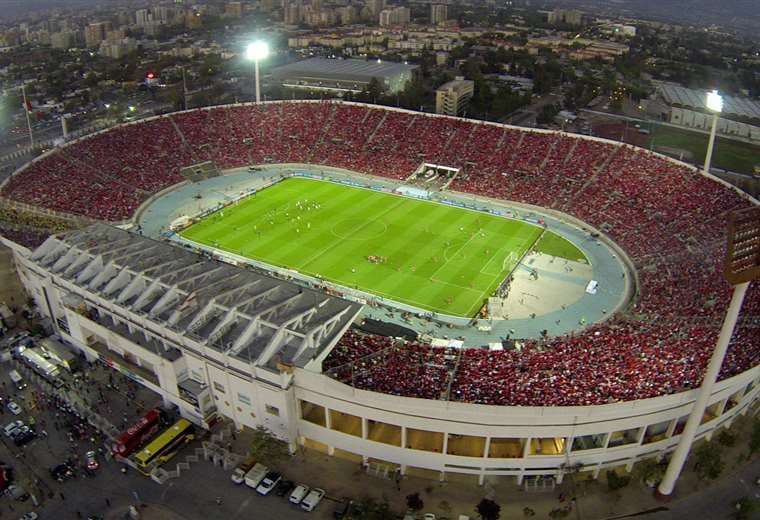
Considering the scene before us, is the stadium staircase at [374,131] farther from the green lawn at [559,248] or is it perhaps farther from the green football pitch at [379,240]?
the green lawn at [559,248]

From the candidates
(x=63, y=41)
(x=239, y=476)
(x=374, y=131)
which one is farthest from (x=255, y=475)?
(x=63, y=41)

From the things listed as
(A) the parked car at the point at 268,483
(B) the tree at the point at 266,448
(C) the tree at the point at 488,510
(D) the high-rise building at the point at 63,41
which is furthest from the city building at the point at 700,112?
(D) the high-rise building at the point at 63,41

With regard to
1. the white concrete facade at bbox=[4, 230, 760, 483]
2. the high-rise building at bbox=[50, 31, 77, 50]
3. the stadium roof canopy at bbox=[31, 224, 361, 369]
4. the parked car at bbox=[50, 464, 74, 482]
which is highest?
the high-rise building at bbox=[50, 31, 77, 50]

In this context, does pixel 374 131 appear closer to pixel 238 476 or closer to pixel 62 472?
pixel 238 476

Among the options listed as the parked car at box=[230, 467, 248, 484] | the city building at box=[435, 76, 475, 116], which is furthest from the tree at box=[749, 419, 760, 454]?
the city building at box=[435, 76, 475, 116]

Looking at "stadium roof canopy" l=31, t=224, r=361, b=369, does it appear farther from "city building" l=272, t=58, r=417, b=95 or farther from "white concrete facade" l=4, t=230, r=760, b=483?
"city building" l=272, t=58, r=417, b=95

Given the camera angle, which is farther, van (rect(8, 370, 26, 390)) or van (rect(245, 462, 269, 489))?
Result: van (rect(8, 370, 26, 390))

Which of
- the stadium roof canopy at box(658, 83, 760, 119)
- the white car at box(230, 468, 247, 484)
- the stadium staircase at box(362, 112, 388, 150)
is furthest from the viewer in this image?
the stadium roof canopy at box(658, 83, 760, 119)
